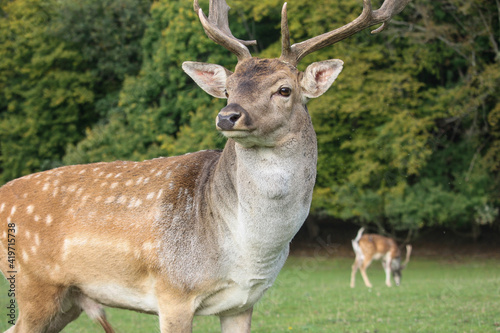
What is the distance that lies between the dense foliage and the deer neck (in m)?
15.7

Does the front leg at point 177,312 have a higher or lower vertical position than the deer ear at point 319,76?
lower

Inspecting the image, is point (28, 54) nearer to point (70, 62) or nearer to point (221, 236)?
point (70, 62)

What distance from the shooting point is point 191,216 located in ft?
15.5

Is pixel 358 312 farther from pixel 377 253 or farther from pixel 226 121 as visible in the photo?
pixel 377 253

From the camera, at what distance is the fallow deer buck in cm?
437

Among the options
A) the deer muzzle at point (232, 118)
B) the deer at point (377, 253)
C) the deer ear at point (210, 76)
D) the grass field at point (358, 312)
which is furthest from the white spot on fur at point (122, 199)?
the deer at point (377, 253)

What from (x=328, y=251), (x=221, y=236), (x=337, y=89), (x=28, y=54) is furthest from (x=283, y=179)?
(x=28, y=54)

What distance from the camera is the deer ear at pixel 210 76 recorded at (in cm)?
476

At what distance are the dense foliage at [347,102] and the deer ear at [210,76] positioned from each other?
15.3 metres

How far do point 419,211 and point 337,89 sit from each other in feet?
15.4

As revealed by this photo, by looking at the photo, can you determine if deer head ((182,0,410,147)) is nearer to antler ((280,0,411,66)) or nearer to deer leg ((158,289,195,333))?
antler ((280,0,411,66))

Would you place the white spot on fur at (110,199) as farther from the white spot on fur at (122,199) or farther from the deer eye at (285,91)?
the deer eye at (285,91)

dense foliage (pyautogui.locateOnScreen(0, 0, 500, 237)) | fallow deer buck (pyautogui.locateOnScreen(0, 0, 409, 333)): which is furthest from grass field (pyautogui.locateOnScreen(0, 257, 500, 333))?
dense foliage (pyautogui.locateOnScreen(0, 0, 500, 237))

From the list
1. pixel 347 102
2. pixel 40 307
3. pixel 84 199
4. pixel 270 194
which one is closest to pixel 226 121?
pixel 270 194
